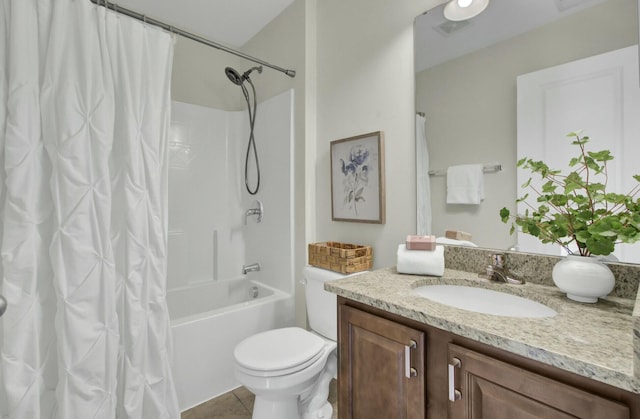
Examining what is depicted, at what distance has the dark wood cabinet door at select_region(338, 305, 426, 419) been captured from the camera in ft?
2.70

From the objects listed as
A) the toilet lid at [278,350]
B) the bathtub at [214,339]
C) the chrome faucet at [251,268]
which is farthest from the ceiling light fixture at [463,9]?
the chrome faucet at [251,268]

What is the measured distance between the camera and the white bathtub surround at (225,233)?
1786 mm

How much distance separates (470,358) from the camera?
715 millimetres

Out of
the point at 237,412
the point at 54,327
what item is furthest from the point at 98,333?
the point at 237,412

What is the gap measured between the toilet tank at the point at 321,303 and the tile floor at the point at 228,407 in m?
0.45

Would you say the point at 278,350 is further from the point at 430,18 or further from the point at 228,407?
the point at 430,18

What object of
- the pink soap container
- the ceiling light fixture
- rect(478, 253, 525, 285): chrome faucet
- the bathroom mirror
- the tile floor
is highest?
the ceiling light fixture

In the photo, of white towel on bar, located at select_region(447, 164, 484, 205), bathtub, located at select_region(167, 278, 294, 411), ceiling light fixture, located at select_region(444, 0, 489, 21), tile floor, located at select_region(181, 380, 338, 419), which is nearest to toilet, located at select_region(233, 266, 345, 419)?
tile floor, located at select_region(181, 380, 338, 419)

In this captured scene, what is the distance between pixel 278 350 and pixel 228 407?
25.5 inches

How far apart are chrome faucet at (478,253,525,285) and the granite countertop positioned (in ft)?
0.12

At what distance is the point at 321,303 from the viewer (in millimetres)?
1692

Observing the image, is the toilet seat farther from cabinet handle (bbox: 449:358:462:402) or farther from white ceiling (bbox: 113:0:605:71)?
white ceiling (bbox: 113:0:605:71)

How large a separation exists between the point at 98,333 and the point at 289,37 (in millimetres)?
2122

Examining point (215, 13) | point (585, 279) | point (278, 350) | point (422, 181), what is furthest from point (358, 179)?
point (215, 13)
